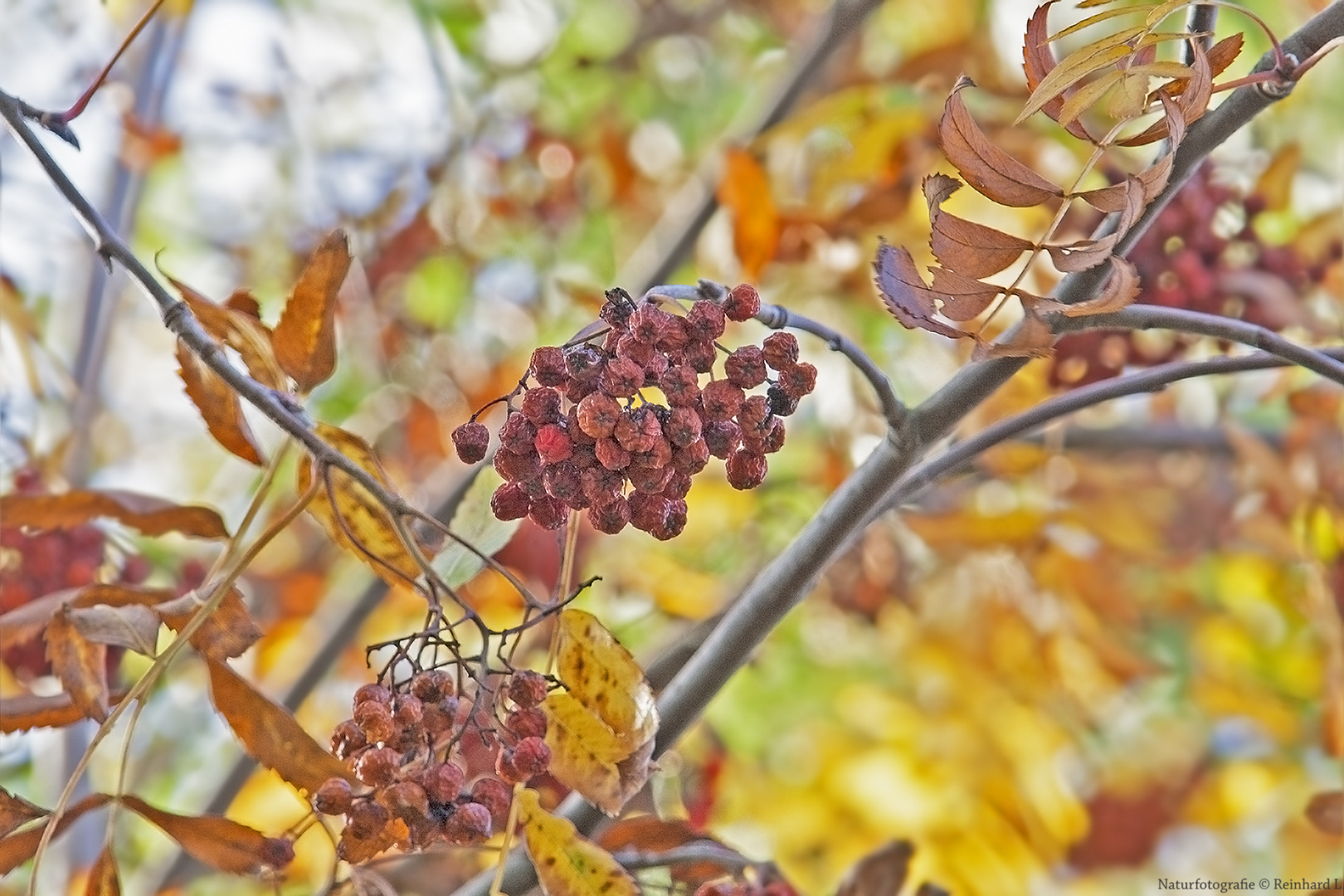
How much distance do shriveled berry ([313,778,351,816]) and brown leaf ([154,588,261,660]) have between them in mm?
83

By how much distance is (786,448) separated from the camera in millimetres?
1653

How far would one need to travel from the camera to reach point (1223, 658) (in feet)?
5.90

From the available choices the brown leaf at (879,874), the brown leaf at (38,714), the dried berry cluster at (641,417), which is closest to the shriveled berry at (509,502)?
the dried berry cluster at (641,417)

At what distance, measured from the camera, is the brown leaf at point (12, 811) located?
1.84 ft

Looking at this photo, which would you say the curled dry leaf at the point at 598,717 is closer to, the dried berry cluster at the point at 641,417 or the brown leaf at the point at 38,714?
the dried berry cluster at the point at 641,417

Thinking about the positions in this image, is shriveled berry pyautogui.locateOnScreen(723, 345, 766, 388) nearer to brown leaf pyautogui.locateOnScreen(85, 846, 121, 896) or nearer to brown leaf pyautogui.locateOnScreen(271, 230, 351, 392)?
brown leaf pyautogui.locateOnScreen(271, 230, 351, 392)

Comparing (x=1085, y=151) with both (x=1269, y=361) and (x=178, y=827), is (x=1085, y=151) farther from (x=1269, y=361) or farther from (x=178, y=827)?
(x=178, y=827)

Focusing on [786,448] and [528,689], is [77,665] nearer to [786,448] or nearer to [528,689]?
[528,689]

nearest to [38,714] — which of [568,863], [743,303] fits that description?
[568,863]

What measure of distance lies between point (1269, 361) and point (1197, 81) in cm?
14

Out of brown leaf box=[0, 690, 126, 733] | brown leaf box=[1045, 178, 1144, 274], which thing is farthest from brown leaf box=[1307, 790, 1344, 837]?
brown leaf box=[0, 690, 126, 733]

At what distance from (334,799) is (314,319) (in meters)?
0.22

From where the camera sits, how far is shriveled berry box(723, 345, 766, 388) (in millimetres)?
541

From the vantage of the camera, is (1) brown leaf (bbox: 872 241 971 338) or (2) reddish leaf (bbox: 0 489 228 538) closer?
(1) brown leaf (bbox: 872 241 971 338)
